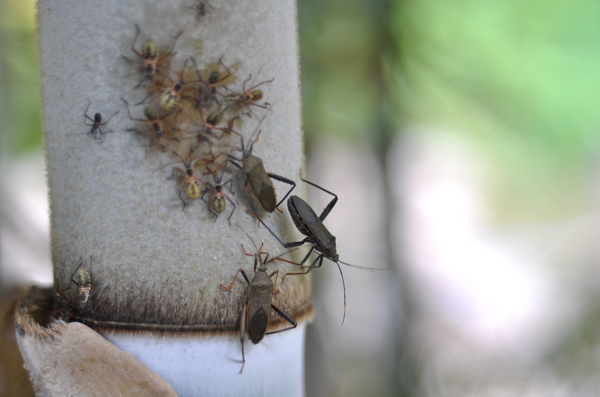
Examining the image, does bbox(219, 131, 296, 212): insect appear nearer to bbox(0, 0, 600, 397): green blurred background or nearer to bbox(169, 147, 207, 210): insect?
bbox(169, 147, 207, 210): insect

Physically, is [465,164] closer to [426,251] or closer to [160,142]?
[426,251]

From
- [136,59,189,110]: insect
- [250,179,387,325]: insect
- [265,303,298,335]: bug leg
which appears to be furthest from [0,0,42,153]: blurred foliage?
[265,303,298,335]: bug leg

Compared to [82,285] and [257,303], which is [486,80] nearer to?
[257,303]

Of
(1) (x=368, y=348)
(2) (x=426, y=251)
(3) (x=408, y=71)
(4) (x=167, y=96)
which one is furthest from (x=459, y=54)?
(4) (x=167, y=96)

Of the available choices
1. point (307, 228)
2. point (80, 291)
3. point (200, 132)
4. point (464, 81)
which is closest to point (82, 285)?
point (80, 291)

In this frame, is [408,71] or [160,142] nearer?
[160,142]
